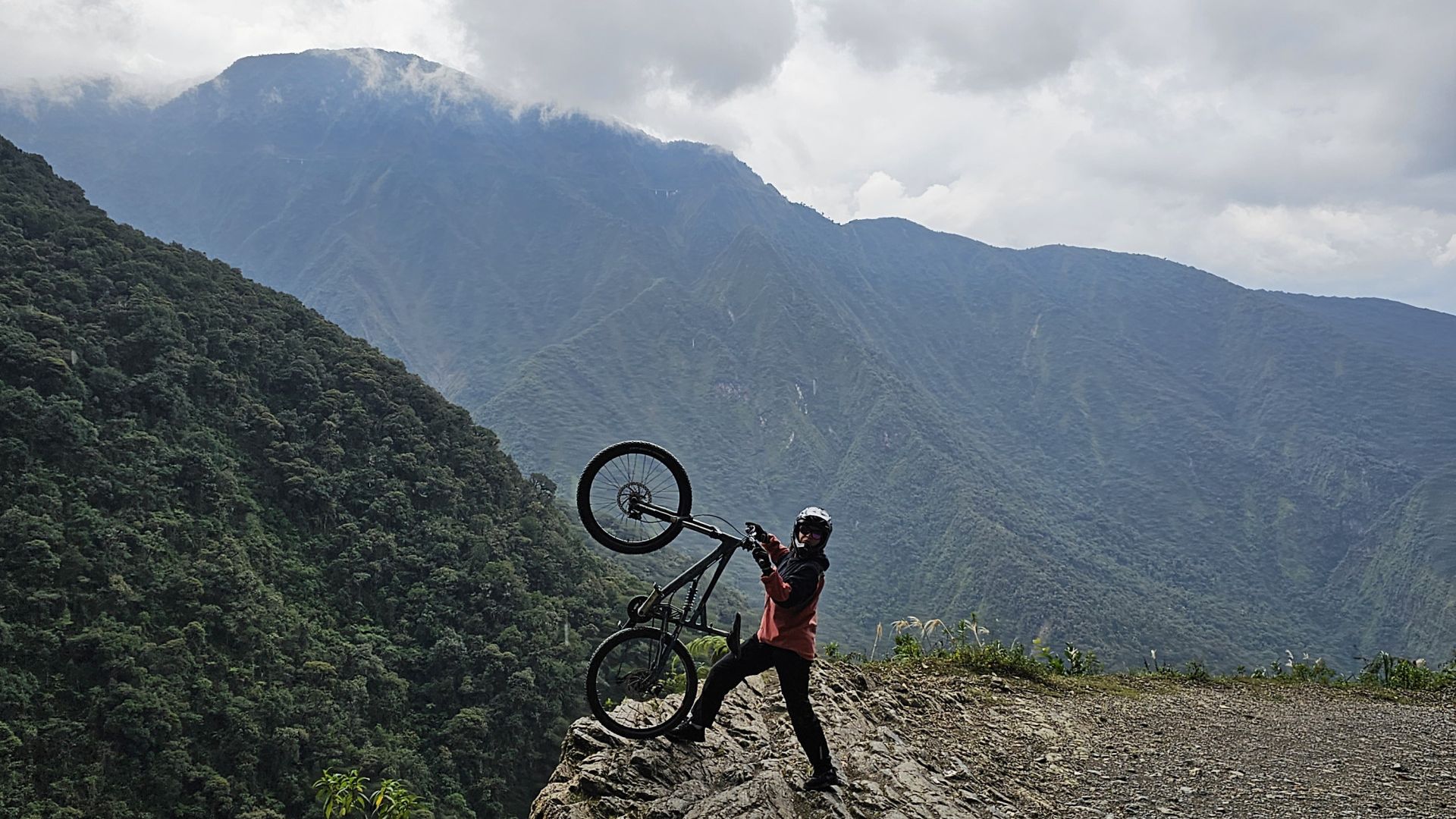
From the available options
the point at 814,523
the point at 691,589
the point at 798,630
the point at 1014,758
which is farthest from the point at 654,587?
the point at 1014,758

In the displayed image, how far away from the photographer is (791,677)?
20.4ft

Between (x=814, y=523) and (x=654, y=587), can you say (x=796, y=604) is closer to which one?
(x=814, y=523)

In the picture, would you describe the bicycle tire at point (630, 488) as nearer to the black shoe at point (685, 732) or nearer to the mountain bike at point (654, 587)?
the mountain bike at point (654, 587)

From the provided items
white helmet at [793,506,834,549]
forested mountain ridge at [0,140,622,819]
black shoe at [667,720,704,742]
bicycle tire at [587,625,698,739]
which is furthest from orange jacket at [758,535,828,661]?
forested mountain ridge at [0,140,622,819]

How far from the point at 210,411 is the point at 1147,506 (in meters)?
201

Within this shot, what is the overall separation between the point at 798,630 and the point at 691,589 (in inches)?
48.6

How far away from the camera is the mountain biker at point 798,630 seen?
20.0ft

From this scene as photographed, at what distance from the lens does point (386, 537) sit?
4331cm

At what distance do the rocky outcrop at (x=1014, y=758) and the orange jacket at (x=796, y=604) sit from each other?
1.10 m

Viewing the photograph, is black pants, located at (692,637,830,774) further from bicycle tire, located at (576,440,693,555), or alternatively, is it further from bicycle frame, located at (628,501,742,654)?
bicycle tire, located at (576,440,693,555)

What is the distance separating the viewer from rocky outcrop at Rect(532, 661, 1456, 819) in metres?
6.14

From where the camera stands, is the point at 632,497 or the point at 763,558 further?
the point at 632,497

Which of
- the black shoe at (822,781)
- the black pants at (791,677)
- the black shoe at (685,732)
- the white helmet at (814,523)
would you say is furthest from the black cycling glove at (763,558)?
the black shoe at (822,781)

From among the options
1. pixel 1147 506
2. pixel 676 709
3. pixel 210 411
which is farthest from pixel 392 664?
pixel 1147 506
